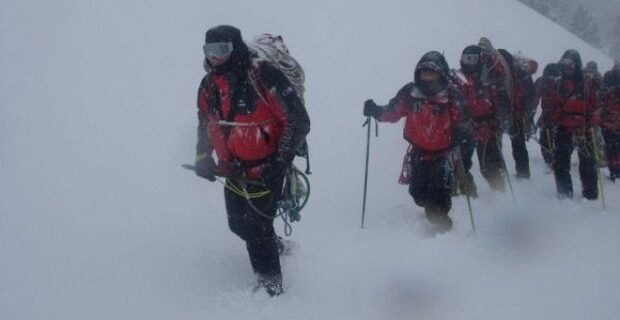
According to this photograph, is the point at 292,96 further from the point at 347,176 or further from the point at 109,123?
the point at 109,123

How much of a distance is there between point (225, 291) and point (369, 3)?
1728cm

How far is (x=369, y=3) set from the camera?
2053 centimetres

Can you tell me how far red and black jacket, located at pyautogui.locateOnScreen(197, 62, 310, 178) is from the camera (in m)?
4.44

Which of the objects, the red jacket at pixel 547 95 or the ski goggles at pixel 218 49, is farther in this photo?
the red jacket at pixel 547 95

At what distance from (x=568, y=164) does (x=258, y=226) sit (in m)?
5.58

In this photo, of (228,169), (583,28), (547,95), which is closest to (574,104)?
(547,95)

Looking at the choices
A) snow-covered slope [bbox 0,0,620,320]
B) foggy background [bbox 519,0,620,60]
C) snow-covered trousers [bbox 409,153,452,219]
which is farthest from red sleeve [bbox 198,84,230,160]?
foggy background [bbox 519,0,620,60]

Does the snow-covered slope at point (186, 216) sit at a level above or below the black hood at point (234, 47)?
below

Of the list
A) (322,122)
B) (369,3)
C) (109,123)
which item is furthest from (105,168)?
(369,3)

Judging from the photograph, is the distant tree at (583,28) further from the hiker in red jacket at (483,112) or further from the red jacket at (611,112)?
the hiker in red jacket at (483,112)


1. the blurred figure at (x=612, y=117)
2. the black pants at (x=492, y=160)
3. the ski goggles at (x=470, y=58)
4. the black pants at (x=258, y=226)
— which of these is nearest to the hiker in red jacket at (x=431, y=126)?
the ski goggles at (x=470, y=58)

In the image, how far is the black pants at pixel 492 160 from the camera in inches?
328

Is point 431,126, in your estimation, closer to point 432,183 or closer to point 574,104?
point 432,183

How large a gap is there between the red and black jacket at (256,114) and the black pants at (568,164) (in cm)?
533
